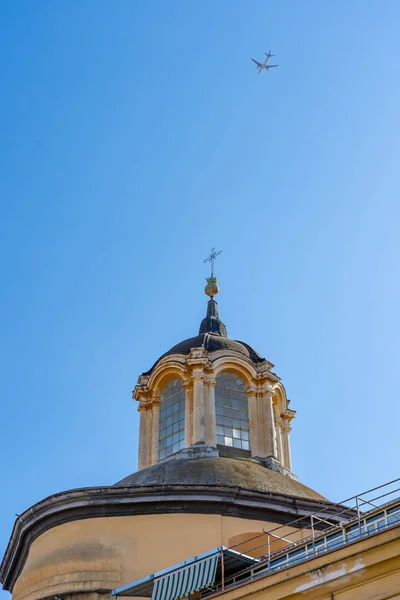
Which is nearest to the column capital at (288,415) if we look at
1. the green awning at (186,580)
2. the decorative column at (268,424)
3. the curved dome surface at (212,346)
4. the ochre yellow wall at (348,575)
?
the decorative column at (268,424)

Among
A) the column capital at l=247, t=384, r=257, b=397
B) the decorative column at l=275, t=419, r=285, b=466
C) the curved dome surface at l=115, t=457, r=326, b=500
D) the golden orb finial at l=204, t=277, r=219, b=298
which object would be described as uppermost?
the golden orb finial at l=204, t=277, r=219, b=298

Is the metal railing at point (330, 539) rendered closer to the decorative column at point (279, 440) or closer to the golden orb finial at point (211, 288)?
the decorative column at point (279, 440)

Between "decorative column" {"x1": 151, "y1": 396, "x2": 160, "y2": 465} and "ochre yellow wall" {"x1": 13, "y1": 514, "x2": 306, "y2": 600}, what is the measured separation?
606 cm

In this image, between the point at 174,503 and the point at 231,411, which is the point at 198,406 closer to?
the point at 231,411

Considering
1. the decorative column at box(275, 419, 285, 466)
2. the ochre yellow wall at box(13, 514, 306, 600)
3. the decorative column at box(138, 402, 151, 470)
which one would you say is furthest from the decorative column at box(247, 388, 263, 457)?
the ochre yellow wall at box(13, 514, 306, 600)

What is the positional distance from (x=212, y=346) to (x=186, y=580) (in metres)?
12.0

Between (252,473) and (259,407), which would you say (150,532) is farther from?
(259,407)

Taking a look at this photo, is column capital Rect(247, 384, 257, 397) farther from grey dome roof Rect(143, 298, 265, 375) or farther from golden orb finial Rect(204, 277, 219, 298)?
golden orb finial Rect(204, 277, 219, 298)

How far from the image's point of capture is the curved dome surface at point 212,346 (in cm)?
2998

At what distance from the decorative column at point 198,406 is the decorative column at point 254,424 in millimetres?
1715

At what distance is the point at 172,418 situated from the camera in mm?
29344

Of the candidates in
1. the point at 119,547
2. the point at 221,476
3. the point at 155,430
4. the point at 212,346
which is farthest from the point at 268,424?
the point at 119,547

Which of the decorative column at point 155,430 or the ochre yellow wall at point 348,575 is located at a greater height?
the decorative column at point 155,430

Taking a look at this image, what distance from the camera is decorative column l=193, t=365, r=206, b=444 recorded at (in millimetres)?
27531
